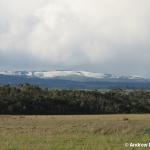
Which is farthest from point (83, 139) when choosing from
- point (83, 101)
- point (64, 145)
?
point (83, 101)

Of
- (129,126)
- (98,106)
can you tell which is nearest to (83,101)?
(98,106)

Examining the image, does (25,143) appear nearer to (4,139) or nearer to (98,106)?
(4,139)

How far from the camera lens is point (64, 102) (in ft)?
407

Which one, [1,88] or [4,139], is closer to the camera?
[4,139]

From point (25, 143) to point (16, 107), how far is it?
84030mm

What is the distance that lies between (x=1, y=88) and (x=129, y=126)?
92709 millimetres

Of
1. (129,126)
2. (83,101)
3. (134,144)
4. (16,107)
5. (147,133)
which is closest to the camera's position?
(134,144)

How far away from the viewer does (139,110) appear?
131 m

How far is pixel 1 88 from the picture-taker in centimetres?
12988

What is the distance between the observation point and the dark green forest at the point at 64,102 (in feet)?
377

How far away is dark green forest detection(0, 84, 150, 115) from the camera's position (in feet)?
377

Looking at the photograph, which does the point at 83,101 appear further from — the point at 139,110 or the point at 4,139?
the point at 4,139

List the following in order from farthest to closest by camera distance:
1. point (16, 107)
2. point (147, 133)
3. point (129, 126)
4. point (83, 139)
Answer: point (16, 107)
point (129, 126)
point (147, 133)
point (83, 139)

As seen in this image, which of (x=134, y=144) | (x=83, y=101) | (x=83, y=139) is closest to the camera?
(x=134, y=144)
